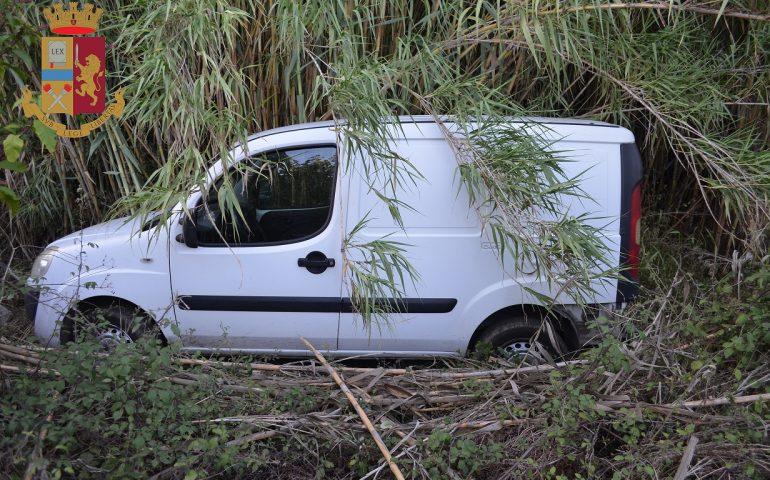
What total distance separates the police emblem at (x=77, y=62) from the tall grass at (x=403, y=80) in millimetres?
136

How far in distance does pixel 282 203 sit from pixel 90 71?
1761 millimetres

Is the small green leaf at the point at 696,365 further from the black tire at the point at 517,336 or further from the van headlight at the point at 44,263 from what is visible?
the van headlight at the point at 44,263

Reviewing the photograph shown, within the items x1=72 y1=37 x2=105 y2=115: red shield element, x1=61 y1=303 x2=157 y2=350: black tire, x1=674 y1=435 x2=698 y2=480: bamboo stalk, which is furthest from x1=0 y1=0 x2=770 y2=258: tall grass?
x1=674 y1=435 x2=698 y2=480: bamboo stalk

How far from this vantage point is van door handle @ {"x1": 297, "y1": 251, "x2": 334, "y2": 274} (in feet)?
15.4

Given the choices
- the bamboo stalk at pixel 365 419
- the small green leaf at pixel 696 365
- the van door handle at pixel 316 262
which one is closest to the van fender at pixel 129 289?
the van door handle at pixel 316 262

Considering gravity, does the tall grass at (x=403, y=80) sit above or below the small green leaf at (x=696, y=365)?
above

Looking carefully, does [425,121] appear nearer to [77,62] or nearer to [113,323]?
[113,323]

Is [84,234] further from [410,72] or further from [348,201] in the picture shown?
[410,72]

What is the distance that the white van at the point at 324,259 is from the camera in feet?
15.4

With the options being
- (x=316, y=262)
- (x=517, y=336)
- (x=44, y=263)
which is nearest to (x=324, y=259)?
(x=316, y=262)

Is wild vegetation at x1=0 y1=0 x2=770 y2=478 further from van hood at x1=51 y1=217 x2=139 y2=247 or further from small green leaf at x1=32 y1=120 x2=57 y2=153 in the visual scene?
van hood at x1=51 y1=217 x2=139 y2=247

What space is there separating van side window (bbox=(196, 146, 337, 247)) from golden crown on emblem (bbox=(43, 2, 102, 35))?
1694 millimetres

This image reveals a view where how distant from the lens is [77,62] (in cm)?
543

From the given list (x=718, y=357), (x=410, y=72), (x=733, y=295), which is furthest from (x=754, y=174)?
(x=410, y=72)
